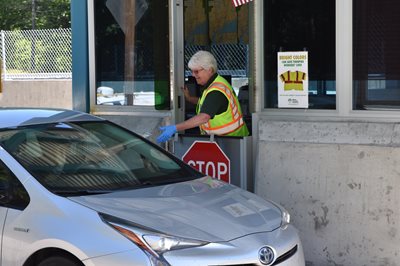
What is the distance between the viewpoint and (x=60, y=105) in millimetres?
15531

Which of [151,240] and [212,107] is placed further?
[212,107]

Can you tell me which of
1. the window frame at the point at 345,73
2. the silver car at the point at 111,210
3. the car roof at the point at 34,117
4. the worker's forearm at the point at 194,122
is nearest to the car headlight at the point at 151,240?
the silver car at the point at 111,210

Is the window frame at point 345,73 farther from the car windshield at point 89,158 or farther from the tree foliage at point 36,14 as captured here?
the tree foliage at point 36,14

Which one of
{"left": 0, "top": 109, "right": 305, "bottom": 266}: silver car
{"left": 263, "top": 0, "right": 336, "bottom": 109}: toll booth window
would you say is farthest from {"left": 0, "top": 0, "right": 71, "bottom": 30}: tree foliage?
{"left": 0, "top": 109, "right": 305, "bottom": 266}: silver car

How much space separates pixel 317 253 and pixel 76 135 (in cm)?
251

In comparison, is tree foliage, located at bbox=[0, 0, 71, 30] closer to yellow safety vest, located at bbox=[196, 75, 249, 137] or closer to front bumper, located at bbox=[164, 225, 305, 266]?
yellow safety vest, located at bbox=[196, 75, 249, 137]

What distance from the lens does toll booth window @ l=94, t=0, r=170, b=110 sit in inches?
300

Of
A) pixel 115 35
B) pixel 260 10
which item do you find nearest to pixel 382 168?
pixel 260 10

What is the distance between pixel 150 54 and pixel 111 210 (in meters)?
4.18

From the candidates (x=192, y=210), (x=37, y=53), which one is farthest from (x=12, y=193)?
(x=37, y=53)

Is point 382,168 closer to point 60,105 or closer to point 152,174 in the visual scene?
point 152,174

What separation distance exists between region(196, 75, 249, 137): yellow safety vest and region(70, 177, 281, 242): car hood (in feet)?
5.75

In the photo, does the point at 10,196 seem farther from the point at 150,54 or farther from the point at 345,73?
the point at 150,54

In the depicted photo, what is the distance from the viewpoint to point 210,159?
634cm
